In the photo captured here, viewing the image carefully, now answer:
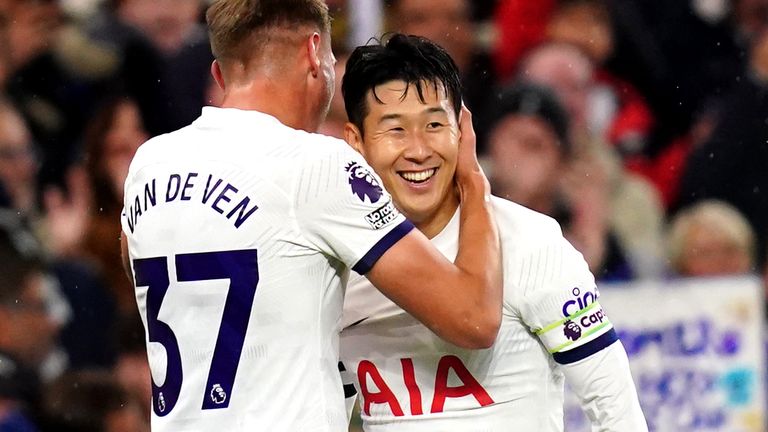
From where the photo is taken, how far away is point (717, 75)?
241 inches

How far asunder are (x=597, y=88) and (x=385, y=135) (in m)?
3.06

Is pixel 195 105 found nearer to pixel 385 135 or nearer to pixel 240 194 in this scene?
pixel 385 135

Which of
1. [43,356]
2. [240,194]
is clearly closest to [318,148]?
[240,194]

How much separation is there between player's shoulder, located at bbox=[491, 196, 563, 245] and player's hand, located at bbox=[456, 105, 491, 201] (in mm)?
61

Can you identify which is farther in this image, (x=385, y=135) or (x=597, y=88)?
(x=597, y=88)

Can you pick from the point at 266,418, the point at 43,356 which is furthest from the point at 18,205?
the point at 266,418

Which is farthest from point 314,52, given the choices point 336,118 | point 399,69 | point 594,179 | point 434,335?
point 594,179

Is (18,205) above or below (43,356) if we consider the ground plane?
above

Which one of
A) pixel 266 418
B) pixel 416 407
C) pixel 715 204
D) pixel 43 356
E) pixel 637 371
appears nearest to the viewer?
pixel 266 418

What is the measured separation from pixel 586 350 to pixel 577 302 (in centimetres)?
10

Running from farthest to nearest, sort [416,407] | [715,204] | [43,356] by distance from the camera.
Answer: [715,204] < [43,356] < [416,407]

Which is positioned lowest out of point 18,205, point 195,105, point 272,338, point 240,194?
point 18,205

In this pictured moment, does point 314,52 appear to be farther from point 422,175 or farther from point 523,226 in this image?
point 523,226

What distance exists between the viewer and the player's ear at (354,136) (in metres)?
3.09
